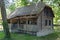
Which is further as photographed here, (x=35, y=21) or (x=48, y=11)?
(x=48, y=11)

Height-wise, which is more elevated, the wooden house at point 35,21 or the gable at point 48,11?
the gable at point 48,11

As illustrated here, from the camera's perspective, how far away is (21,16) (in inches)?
1118

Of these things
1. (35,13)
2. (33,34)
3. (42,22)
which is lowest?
(33,34)

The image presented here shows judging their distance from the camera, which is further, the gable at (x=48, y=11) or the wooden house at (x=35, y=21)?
the gable at (x=48, y=11)

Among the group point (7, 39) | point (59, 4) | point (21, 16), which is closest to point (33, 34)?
point (21, 16)

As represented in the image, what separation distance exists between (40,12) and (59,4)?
10.1 m

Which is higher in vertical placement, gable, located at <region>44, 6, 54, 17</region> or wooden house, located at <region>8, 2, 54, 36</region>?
gable, located at <region>44, 6, 54, 17</region>

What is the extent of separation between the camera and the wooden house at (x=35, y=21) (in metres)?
26.0

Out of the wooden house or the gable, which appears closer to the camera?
the wooden house

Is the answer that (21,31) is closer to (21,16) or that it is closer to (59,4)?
(21,16)

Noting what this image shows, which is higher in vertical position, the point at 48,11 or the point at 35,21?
the point at 48,11

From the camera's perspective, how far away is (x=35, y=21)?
2670cm

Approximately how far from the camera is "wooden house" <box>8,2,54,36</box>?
25953mm

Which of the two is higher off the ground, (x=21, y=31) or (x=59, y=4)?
(x=59, y=4)
